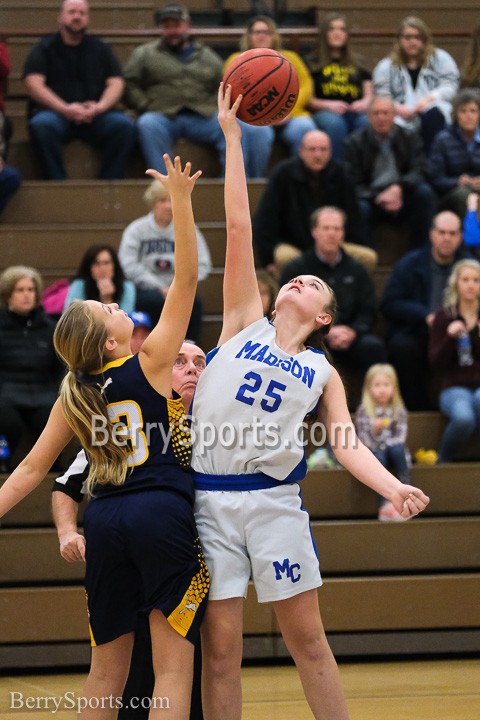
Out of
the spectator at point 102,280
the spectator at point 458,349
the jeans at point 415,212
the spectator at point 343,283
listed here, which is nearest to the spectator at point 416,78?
the jeans at point 415,212

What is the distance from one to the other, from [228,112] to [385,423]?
313cm

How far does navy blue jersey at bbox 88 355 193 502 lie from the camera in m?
3.49

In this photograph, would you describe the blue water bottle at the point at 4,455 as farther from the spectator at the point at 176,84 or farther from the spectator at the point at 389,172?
the spectator at the point at 389,172

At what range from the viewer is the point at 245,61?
164 inches

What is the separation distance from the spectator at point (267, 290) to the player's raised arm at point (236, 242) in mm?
2854

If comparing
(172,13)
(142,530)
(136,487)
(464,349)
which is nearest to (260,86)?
(136,487)

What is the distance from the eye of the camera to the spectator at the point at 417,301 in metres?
7.20

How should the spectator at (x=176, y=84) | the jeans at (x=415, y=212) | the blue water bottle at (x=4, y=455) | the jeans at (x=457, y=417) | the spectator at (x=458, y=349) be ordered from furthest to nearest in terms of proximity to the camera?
the spectator at (x=176, y=84), the jeans at (x=415, y=212), the spectator at (x=458, y=349), the jeans at (x=457, y=417), the blue water bottle at (x=4, y=455)

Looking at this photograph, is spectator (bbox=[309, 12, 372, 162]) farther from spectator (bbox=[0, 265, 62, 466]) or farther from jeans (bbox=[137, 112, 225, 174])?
spectator (bbox=[0, 265, 62, 466])

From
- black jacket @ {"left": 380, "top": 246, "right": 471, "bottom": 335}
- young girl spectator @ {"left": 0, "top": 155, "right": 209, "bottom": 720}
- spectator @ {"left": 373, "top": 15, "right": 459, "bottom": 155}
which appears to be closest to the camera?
young girl spectator @ {"left": 0, "top": 155, "right": 209, "bottom": 720}

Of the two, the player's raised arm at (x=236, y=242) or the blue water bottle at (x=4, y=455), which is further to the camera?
the blue water bottle at (x=4, y=455)

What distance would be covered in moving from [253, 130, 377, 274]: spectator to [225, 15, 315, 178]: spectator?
59cm

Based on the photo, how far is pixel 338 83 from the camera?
887cm

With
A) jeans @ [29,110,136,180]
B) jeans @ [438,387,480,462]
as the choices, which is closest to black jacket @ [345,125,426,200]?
jeans @ [29,110,136,180]
